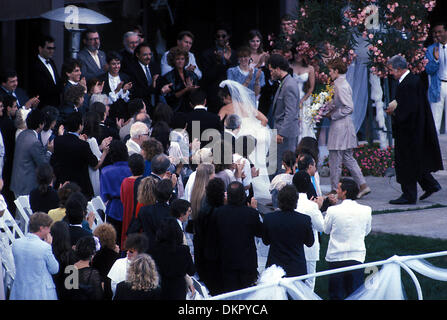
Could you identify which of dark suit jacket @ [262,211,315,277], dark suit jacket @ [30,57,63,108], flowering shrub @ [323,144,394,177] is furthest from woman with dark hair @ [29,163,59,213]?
flowering shrub @ [323,144,394,177]

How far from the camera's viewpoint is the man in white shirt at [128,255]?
6.23 m

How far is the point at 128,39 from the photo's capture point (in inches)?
491

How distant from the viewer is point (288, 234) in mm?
6605

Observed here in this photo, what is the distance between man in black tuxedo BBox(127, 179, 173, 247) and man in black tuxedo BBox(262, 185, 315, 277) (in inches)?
35.9

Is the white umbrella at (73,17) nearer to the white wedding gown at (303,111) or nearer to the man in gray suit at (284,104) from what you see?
the white wedding gown at (303,111)

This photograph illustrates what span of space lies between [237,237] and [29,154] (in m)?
3.27

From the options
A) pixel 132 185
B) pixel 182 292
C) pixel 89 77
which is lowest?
pixel 182 292

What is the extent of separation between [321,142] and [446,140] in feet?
6.79

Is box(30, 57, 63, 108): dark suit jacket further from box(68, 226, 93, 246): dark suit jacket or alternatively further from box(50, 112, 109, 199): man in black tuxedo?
box(68, 226, 93, 246): dark suit jacket

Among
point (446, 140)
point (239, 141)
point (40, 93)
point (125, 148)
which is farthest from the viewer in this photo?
point (446, 140)

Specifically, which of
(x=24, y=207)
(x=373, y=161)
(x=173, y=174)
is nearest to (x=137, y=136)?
(x=173, y=174)

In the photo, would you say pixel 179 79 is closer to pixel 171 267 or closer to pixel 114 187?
pixel 114 187

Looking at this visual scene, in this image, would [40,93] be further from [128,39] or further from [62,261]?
[62,261]
